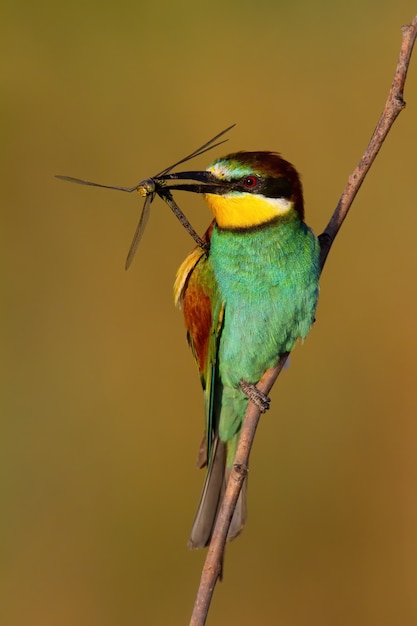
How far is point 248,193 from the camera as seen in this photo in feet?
7.60

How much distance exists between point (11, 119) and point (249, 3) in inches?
42.6

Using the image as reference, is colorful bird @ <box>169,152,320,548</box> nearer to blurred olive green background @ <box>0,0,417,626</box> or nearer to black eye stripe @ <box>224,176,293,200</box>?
black eye stripe @ <box>224,176,293,200</box>

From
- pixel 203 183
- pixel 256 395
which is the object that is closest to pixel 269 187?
pixel 203 183

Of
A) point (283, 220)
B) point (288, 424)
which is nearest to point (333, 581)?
point (288, 424)

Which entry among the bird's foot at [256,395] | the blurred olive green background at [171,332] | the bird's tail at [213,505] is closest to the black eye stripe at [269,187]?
the bird's foot at [256,395]

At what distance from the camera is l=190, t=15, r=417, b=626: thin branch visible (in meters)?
1.78

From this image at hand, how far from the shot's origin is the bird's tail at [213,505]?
253 cm

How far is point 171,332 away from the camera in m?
3.39

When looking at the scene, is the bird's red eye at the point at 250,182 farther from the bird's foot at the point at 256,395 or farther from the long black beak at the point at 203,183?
the bird's foot at the point at 256,395

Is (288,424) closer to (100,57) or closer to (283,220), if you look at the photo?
(283,220)

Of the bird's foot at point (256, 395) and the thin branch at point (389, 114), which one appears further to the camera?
the bird's foot at point (256, 395)

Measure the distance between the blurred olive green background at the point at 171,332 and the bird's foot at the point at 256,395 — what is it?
70cm

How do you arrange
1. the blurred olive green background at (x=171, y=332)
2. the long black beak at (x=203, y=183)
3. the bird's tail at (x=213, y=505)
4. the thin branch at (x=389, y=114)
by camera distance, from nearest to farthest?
the thin branch at (x=389, y=114) → the long black beak at (x=203, y=183) → the bird's tail at (x=213, y=505) → the blurred olive green background at (x=171, y=332)

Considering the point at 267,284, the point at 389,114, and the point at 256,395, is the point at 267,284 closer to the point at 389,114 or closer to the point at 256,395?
the point at 256,395
